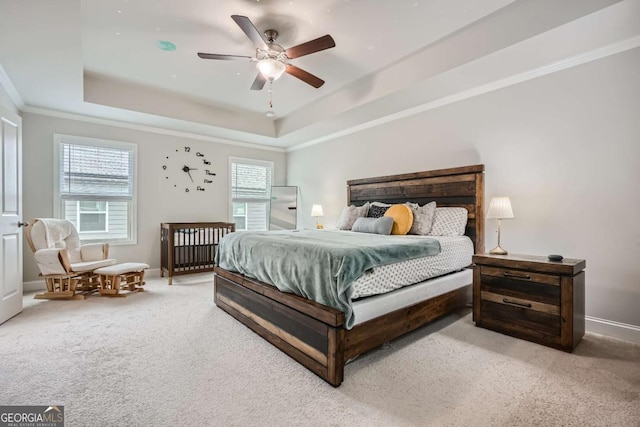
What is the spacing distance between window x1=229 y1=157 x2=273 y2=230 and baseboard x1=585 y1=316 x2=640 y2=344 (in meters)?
5.34

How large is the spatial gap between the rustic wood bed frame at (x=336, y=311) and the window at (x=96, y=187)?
8.41 feet

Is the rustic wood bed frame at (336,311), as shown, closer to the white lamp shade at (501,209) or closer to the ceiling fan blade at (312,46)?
the white lamp shade at (501,209)

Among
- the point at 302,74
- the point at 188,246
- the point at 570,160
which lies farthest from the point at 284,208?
the point at 570,160

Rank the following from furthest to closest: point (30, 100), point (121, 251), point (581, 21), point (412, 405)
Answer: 1. point (121, 251)
2. point (30, 100)
3. point (581, 21)
4. point (412, 405)

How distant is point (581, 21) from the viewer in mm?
2232

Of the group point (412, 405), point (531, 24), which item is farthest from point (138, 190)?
point (531, 24)

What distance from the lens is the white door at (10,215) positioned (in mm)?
2850

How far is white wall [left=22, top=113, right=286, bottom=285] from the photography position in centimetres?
411

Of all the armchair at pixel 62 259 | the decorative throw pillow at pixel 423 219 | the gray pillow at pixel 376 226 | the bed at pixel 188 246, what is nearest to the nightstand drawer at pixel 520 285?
the decorative throw pillow at pixel 423 219

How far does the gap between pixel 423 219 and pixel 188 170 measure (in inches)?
163

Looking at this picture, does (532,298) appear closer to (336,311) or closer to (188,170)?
(336,311)

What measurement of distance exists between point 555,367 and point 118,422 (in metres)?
2.72

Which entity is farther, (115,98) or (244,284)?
→ (115,98)

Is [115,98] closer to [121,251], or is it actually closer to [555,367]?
[121,251]
